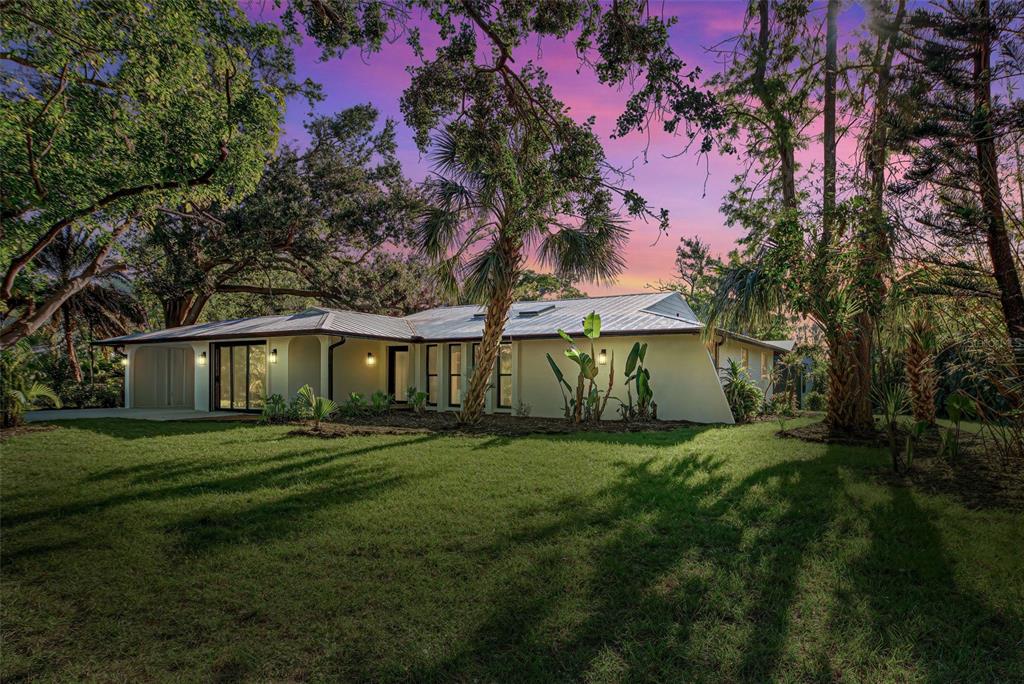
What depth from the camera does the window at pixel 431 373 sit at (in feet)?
57.2

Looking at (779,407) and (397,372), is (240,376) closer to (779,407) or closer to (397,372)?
(397,372)

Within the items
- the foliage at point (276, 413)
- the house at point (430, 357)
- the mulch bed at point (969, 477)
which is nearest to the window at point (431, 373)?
the house at point (430, 357)

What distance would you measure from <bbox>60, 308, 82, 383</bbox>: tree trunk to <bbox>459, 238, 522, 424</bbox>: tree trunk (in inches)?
627

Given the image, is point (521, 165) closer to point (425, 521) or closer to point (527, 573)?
point (425, 521)

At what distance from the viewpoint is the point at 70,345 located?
63.6ft

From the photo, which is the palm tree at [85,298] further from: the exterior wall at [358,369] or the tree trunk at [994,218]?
the tree trunk at [994,218]

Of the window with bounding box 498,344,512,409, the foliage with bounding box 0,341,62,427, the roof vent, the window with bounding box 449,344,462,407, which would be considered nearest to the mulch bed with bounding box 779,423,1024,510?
the window with bounding box 498,344,512,409

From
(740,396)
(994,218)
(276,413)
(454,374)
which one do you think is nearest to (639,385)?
(740,396)

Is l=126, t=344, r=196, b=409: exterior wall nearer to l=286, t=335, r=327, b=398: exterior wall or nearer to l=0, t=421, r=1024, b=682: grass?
l=286, t=335, r=327, b=398: exterior wall

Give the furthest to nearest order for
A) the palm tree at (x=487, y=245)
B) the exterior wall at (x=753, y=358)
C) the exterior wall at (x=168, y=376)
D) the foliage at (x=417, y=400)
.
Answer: the exterior wall at (x=168, y=376) < the foliage at (x=417, y=400) < the exterior wall at (x=753, y=358) < the palm tree at (x=487, y=245)

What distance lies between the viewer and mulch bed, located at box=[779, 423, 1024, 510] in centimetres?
582

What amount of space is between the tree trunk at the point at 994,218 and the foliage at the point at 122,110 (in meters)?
9.13

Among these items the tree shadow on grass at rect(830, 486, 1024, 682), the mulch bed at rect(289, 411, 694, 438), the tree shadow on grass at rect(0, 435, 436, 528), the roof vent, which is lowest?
the tree shadow on grass at rect(830, 486, 1024, 682)

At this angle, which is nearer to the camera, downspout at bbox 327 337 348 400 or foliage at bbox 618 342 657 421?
foliage at bbox 618 342 657 421
